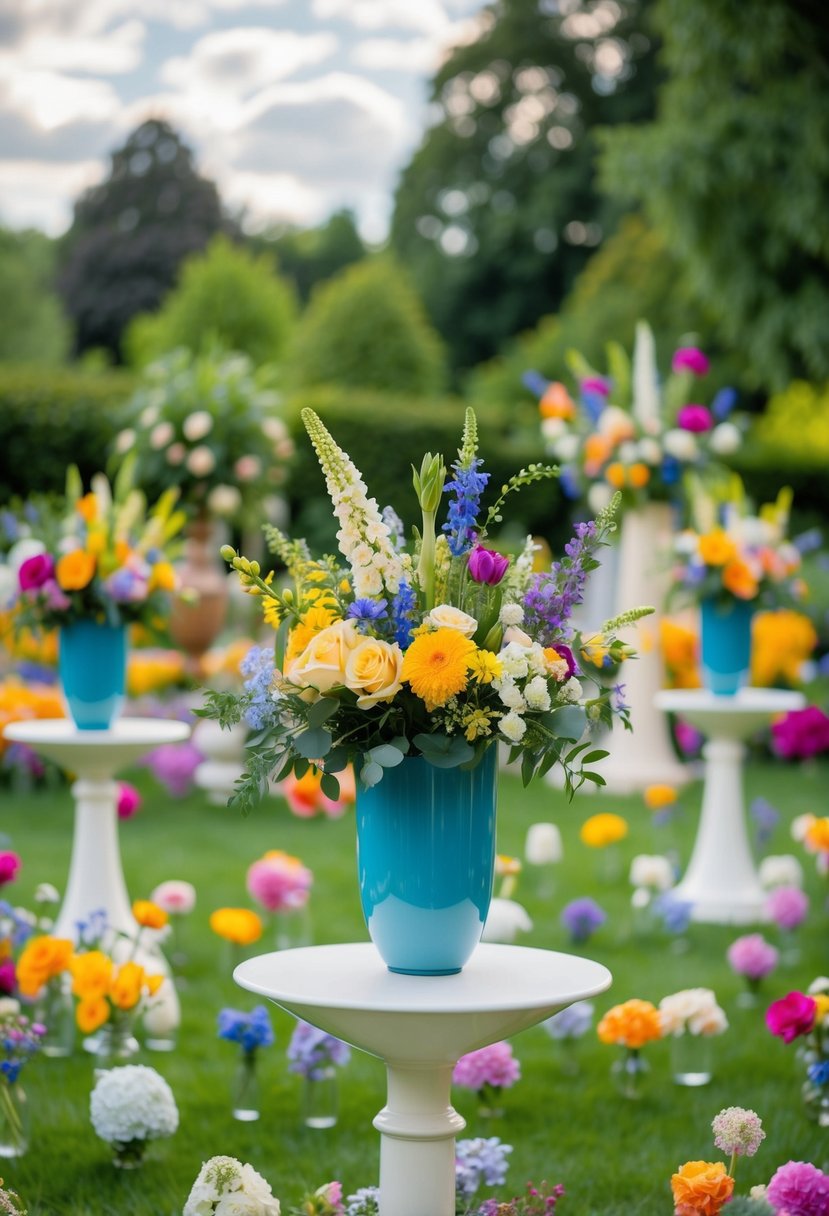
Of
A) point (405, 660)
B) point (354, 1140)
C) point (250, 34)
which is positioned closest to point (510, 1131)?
point (354, 1140)

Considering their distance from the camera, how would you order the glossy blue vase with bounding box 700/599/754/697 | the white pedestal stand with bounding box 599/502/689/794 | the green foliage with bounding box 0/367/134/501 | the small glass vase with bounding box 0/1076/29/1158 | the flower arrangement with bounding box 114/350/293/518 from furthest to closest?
the green foliage with bounding box 0/367/134/501, the flower arrangement with bounding box 114/350/293/518, the white pedestal stand with bounding box 599/502/689/794, the glossy blue vase with bounding box 700/599/754/697, the small glass vase with bounding box 0/1076/29/1158

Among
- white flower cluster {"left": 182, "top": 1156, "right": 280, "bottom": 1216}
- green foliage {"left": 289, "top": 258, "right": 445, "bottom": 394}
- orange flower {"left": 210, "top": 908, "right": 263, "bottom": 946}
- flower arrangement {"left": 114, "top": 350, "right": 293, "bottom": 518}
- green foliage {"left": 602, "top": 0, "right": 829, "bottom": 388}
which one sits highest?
green foliage {"left": 602, "top": 0, "right": 829, "bottom": 388}

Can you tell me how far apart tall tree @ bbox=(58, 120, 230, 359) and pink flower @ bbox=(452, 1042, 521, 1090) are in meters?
32.8

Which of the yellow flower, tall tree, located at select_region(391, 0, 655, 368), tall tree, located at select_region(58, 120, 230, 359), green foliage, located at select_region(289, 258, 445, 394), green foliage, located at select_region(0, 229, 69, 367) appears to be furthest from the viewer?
tall tree, located at select_region(58, 120, 230, 359)

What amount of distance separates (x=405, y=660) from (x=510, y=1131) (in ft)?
6.48

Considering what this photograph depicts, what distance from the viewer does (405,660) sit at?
238 centimetres

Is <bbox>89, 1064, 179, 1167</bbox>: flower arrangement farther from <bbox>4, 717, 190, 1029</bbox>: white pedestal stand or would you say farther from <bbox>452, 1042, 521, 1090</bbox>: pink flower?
<bbox>4, 717, 190, 1029</bbox>: white pedestal stand

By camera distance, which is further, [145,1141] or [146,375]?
[146,375]

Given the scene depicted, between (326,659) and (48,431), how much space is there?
10.4m

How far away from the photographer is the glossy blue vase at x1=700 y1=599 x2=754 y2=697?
20.4 ft

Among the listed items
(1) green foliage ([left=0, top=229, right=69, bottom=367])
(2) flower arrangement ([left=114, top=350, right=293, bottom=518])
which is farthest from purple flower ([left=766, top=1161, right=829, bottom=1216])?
(1) green foliage ([left=0, top=229, right=69, bottom=367])

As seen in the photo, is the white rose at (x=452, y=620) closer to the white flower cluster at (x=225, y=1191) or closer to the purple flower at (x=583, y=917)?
the white flower cluster at (x=225, y=1191)

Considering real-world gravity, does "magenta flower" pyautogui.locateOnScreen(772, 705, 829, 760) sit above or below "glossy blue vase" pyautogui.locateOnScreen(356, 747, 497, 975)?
above

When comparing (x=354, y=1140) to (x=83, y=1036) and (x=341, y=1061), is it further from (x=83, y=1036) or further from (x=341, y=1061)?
(x=83, y=1036)
